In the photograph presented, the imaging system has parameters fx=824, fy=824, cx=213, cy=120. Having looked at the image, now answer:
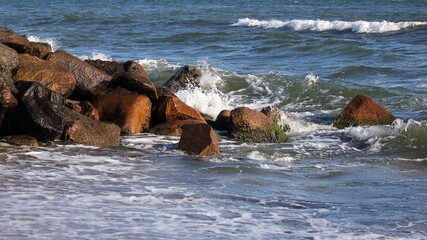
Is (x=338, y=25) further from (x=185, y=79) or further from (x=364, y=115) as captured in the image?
(x=364, y=115)

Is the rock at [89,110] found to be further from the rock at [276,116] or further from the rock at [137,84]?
the rock at [276,116]

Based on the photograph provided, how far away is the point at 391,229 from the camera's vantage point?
271 inches

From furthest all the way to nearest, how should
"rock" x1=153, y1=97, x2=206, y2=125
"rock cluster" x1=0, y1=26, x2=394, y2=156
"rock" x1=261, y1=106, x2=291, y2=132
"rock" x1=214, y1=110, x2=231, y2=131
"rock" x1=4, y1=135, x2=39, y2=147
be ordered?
"rock" x1=261, y1=106, x2=291, y2=132 < "rock" x1=214, y1=110, x2=231, y2=131 < "rock" x1=153, y1=97, x2=206, y2=125 < "rock cluster" x1=0, y1=26, x2=394, y2=156 < "rock" x1=4, y1=135, x2=39, y2=147

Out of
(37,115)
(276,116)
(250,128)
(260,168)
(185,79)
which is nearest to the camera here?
(260,168)

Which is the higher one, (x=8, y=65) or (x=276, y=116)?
(x=8, y=65)

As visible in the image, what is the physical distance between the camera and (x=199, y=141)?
33.0 feet

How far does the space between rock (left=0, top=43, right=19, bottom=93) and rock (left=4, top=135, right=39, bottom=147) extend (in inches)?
24.5

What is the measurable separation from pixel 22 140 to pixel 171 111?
2.42 metres

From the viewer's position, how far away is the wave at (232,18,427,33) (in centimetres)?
2876

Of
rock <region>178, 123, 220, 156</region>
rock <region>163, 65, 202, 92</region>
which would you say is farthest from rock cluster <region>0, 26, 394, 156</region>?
rock <region>163, 65, 202, 92</region>

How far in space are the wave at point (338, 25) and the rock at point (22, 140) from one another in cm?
2019

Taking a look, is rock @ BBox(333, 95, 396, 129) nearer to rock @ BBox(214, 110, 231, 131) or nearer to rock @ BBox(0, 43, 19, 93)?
rock @ BBox(214, 110, 231, 131)

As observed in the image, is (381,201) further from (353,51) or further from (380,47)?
(380,47)

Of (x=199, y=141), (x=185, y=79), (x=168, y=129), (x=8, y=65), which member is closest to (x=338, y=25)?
(x=185, y=79)
